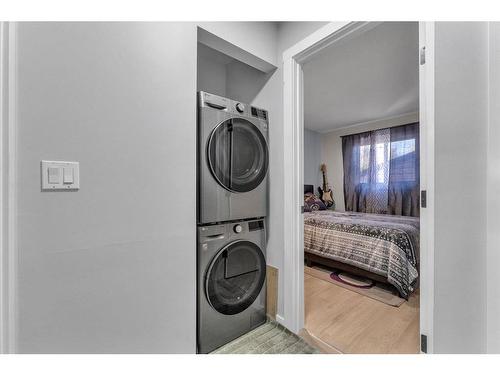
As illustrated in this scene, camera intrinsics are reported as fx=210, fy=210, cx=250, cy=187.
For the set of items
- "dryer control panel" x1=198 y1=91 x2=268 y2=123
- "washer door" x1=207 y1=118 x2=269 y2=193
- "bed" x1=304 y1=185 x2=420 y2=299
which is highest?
"dryer control panel" x1=198 y1=91 x2=268 y2=123

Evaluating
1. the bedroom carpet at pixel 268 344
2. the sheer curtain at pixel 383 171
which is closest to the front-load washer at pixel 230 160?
the bedroom carpet at pixel 268 344

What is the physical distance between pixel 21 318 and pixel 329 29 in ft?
6.91

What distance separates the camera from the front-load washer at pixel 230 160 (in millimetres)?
1343

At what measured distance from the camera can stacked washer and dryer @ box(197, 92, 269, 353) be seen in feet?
4.42

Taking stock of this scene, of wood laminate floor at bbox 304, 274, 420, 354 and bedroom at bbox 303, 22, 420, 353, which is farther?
bedroom at bbox 303, 22, 420, 353

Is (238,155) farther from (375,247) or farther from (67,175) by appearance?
(375,247)

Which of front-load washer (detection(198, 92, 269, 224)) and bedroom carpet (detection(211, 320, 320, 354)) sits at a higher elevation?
front-load washer (detection(198, 92, 269, 224))

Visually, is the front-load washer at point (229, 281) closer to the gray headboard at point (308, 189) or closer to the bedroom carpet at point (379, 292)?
the bedroom carpet at point (379, 292)

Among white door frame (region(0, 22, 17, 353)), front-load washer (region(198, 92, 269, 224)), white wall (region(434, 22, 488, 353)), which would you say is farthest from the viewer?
front-load washer (region(198, 92, 269, 224))

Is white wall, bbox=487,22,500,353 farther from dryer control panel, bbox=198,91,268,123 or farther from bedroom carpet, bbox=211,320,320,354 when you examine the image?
dryer control panel, bbox=198,91,268,123

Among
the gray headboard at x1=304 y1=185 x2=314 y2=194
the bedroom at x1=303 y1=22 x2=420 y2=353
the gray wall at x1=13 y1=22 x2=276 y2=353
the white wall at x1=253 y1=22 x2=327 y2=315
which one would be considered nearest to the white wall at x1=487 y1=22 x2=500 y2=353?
the bedroom at x1=303 y1=22 x2=420 y2=353

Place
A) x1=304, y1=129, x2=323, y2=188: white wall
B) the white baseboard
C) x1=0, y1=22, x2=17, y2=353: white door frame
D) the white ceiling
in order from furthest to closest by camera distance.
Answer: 1. x1=304, y1=129, x2=323, y2=188: white wall
2. the white ceiling
3. the white baseboard
4. x1=0, y1=22, x2=17, y2=353: white door frame

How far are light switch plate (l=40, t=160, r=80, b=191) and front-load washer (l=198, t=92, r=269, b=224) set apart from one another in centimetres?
61

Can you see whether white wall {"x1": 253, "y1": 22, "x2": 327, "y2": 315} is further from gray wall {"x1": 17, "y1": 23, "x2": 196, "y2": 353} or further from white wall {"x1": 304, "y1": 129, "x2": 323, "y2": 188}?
white wall {"x1": 304, "y1": 129, "x2": 323, "y2": 188}
